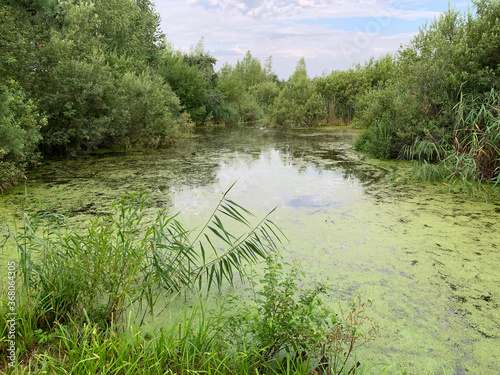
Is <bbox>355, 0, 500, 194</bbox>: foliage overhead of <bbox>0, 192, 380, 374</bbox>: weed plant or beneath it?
overhead

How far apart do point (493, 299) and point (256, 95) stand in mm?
28339

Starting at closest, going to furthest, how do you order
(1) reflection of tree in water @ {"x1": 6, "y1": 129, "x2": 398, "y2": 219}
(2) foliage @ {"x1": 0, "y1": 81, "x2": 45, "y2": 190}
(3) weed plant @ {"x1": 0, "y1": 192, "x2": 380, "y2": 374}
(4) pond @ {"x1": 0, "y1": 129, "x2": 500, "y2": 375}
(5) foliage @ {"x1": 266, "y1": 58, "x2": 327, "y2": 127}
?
(3) weed plant @ {"x1": 0, "y1": 192, "x2": 380, "y2": 374} < (4) pond @ {"x1": 0, "y1": 129, "x2": 500, "y2": 375} < (2) foliage @ {"x1": 0, "y1": 81, "x2": 45, "y2": 190} < (1) reflection of tree in water @ {"x1": 6, "y1": 129, "x2": 398, "y2": 219} < (5) foliage @ {"x1": 266, "y1": 58, "x2": 327, "y2": 127}

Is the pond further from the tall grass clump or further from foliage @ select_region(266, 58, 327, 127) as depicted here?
foliage @ select_region(266, 58, 327, 127)

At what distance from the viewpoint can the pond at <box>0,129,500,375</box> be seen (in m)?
1.78

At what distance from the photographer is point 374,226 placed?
11.1 ft

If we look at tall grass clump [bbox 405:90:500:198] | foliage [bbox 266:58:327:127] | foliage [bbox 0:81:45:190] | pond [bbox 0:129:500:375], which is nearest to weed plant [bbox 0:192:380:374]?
pond [bbox 0:129:500:375]

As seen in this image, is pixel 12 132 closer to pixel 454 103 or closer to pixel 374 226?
pixel 374 226

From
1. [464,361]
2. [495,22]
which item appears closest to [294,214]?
[464,361]

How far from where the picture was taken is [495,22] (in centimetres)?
511

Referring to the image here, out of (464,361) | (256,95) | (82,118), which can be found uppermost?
(256,95)

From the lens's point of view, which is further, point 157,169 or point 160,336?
point 157,169

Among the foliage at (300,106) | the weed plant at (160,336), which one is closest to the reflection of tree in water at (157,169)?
the weed plant at (160,336)

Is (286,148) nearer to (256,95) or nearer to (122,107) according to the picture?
(122,107)

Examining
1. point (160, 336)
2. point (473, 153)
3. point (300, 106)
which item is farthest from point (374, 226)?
point (300, 106)
